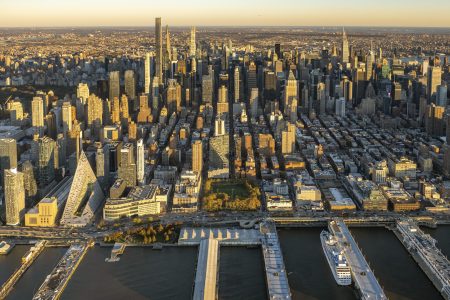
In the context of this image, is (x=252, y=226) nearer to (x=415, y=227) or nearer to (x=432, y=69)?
(x=415, y=227)

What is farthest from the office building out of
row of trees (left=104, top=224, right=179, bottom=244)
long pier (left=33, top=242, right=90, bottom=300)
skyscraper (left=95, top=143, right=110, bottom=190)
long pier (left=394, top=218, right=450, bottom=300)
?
long pier (left=394, top=218, right=450, bottom=300)

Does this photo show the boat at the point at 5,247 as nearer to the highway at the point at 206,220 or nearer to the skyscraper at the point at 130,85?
the highway at the point at 206,220

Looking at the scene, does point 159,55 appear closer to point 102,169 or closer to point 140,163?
point 140,163

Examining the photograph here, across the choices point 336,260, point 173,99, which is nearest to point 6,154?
point 336,260

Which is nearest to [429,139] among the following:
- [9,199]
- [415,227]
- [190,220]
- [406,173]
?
[406,173]

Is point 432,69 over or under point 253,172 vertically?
over

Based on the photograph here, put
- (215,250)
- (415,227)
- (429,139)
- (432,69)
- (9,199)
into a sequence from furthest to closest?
1. (432,69)
2. (429,139)
3. (9,199)
4. (415,227)
5. (215,250)

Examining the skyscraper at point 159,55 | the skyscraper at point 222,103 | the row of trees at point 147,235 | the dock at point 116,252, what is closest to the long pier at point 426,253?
the row of trees at point 147,235
